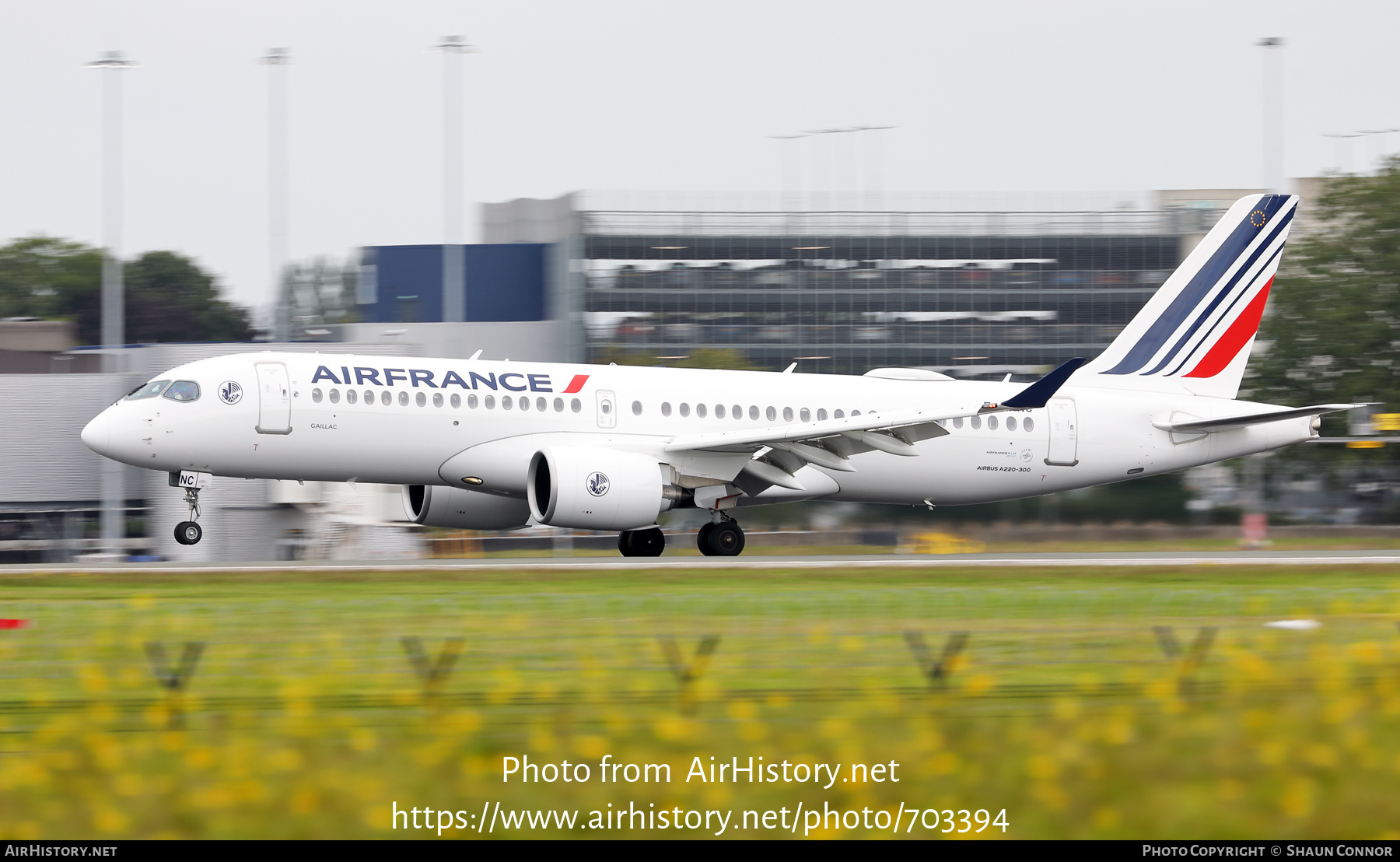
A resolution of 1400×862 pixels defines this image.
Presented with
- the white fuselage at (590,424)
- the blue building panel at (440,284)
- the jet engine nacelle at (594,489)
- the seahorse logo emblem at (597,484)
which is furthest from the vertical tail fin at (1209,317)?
the blue building panel at (440,284)

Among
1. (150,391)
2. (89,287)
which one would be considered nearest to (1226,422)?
(150,391)

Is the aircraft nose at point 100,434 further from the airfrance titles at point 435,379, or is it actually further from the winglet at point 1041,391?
the winglet at point 1041,391

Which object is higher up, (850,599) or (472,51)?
(472,51)

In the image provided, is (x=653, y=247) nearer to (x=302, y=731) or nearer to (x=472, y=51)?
(x=472, y=51)

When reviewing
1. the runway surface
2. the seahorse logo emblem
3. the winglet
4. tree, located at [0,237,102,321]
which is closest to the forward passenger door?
the runway surface

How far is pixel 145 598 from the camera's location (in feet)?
64.8

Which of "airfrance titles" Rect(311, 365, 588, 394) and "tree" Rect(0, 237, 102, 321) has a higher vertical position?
"tree" Rect(0, 237, 102, 321)

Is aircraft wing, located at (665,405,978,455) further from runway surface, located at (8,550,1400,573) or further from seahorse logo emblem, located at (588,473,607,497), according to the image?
runway surface, located at (8,550,1400,573)

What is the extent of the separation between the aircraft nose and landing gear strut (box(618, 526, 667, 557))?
977 cm

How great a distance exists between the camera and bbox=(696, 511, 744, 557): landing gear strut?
31.1 m

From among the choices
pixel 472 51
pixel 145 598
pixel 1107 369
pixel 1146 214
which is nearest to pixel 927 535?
pixel 1107 369

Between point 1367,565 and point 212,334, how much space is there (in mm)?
91189

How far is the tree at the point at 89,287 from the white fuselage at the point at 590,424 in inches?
3166

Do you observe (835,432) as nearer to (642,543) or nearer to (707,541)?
(707,541)
